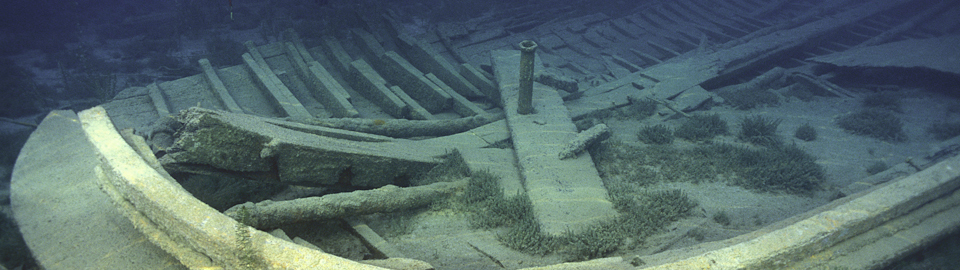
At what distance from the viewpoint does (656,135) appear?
6.68m

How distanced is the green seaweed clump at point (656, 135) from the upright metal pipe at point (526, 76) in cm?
166

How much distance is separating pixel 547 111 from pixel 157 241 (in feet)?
16.8

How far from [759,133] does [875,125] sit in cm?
197

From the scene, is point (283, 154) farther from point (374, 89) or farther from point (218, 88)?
point (218, 88)

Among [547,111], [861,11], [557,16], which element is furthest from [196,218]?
[861,11]

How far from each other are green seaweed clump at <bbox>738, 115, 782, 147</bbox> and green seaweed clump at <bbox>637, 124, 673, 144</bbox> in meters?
1.13

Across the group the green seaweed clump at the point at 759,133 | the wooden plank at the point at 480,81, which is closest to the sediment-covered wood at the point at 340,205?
the wooden plank at the point at 480,81

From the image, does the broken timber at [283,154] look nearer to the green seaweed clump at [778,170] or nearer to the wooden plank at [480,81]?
the wooden plank at [480,81]

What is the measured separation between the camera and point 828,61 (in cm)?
932

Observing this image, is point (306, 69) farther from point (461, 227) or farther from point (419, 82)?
point (461, 227)

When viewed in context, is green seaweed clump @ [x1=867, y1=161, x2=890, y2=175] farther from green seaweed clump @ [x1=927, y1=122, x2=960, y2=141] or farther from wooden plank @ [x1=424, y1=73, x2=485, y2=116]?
wooden plank @ [x1=424, y1=73, x2=485, y2=116]

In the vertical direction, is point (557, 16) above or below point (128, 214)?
below

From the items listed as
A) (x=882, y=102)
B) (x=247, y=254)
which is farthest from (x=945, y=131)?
(x=247, y=254)

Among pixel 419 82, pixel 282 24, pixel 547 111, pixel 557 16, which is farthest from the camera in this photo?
pixel 557 16
